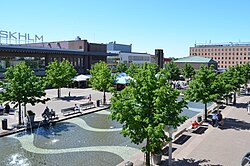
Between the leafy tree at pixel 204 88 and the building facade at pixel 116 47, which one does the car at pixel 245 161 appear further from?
the building facade at pixel 116 47

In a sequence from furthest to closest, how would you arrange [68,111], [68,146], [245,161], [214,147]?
[68,111], [68,146], [214,147], [245,161]

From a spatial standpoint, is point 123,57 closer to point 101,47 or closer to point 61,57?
point 101,47

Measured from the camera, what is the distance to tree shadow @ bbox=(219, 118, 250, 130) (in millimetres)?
19719

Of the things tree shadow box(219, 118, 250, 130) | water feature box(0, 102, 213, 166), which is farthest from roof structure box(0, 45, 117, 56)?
tree shadow box(219, 118, 250, 130)

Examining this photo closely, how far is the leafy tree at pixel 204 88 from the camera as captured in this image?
65.5 feet

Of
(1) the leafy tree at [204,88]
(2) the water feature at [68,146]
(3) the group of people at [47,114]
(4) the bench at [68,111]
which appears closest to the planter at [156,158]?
(2) the water feature at [68,146]

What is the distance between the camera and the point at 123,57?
307 ft

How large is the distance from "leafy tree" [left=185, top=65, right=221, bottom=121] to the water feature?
690 centimetres

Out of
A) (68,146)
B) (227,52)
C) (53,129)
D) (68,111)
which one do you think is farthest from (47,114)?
(227,52)

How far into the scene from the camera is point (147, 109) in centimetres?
1093

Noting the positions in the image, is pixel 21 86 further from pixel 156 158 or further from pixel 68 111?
pixel 156 158

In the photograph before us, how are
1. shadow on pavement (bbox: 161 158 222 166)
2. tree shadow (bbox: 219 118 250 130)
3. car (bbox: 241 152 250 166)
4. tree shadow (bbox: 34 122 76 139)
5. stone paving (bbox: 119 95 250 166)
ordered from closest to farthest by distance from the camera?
1. car (bbox: 241 152 250 166)
2. shadow on pavement (bbox: 161 158 222 166)
3. stone paving (bbox: 119 95 250 166)
4. tree shadow (bbox: 34 122 76 139)
5. tree shadow (bbox: 219 118 250 130)

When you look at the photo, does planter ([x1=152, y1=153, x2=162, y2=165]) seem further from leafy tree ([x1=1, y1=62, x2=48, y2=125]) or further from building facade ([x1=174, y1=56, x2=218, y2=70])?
building facade ([x1=174, y1=56, x2=218, y2=70])

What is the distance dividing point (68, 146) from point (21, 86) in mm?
6634
